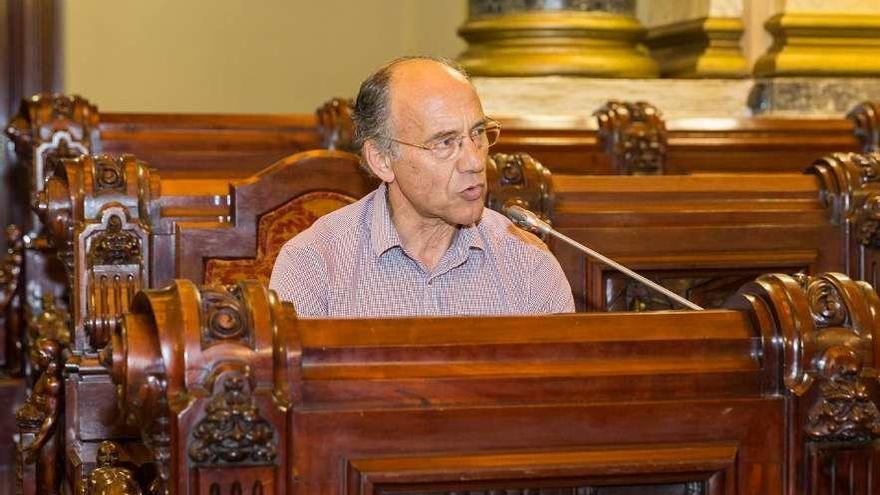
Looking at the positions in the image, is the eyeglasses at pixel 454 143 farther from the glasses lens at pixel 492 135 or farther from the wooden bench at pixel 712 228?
the wooden bench at pixel 712 228

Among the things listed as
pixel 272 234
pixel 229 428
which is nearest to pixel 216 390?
pixel 229 428

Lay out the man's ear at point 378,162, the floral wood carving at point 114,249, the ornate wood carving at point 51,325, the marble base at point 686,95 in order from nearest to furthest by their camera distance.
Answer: the man's ear at point 378,162 → the floral wood carving at point 114,249 → the ornate wood carving at point 51,325 → the marble base at point 686,95

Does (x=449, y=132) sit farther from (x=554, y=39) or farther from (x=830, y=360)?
(x=554, y=39)

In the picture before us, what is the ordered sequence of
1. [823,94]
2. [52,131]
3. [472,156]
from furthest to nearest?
[823,94] → [52,131] → [472,156]

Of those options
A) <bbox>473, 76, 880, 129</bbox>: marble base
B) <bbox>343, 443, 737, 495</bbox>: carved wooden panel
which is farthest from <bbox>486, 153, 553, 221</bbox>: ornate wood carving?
<bbox>473, 76, 880, 129</bbox>: marble base

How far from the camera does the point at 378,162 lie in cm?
297

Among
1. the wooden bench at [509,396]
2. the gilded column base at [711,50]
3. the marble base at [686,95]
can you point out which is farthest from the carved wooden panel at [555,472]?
the gilded column base at [711,50]

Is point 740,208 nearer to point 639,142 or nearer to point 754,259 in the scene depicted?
point 754,259

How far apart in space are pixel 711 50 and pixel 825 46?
0.43 meters

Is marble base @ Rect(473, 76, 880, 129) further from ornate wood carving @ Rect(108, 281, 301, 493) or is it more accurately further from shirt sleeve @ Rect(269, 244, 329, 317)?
ornate wood carving @ Rect(108, 281, 301, 493)

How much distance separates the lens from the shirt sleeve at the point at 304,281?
2.88m

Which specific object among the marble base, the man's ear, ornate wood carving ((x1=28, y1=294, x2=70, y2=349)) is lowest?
ornate wood carving ((x1=28, y1=294, x2=70, y2=349))

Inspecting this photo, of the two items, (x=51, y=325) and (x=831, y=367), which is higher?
(x=831, y=367)

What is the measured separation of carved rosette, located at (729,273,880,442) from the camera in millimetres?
2080
